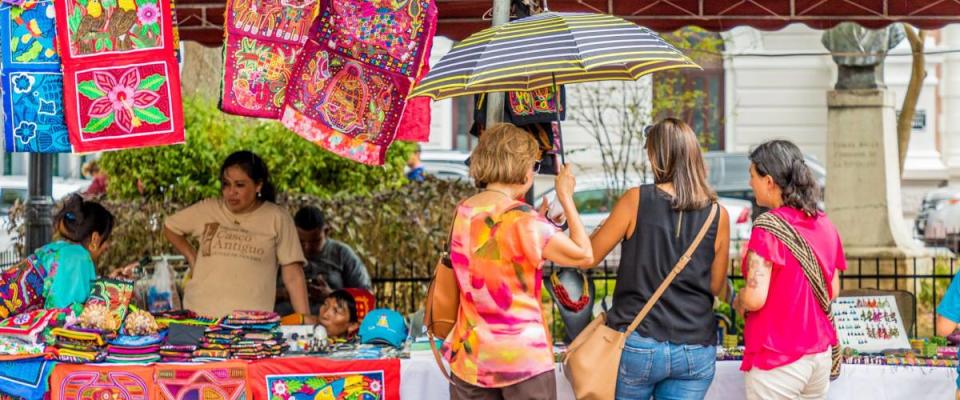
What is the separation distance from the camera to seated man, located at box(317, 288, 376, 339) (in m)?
5.90

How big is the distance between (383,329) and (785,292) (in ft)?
6.66

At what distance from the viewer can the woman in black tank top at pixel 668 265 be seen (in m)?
4.28

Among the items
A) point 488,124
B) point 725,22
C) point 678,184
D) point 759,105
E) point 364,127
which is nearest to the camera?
point 678,184

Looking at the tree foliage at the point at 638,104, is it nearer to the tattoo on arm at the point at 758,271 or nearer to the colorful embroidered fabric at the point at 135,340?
the colorful embroidered fabric at the point at 135,340

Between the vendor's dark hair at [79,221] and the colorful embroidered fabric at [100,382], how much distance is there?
1.98 ft

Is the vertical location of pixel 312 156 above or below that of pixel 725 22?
below

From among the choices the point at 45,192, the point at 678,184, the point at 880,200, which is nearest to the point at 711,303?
the point at 678,184

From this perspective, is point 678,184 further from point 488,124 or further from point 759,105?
point 759,105

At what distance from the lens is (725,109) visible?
21.5m

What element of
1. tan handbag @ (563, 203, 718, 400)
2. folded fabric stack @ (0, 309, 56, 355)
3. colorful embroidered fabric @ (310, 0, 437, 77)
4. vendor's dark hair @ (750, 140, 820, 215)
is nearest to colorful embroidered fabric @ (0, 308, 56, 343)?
folded fabric stack @ (0, 309, 56, 355)

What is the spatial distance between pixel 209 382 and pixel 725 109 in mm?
17426

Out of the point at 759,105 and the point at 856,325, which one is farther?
the point at 759,105

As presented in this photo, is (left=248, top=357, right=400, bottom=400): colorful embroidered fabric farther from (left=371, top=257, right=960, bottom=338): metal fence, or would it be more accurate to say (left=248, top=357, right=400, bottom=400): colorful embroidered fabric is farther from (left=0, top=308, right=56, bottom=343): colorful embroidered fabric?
(left=371, top=257, right=960, bottom=338): metal fence

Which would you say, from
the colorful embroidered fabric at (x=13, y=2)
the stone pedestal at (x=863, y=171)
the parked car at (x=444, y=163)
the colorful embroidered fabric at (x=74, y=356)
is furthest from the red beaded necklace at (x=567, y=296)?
the parked car at (x=444, y=163)
